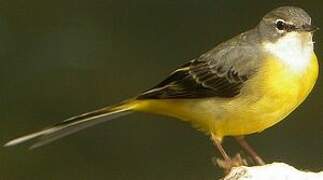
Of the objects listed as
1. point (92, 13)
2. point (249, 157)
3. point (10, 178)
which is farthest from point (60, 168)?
point (249, 157)

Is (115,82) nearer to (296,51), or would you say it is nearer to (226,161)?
(226,161)

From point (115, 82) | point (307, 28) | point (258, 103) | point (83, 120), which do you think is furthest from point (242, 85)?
point (115, 82)

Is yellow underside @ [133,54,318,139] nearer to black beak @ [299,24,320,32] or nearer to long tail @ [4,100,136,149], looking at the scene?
black beak @ [299,24,320,32]

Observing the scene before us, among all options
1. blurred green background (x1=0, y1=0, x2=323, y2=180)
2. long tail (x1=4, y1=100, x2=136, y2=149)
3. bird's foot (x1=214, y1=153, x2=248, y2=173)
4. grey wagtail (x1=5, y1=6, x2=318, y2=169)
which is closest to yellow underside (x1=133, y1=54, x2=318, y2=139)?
grey wagtail (x1=5, y1=6, x2=318, y2=169)

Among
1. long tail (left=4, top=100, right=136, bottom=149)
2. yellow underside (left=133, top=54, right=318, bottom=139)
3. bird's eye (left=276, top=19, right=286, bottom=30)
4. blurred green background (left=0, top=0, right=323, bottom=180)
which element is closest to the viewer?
yellow underside (left=133, top=54, right=318, bottom=139)

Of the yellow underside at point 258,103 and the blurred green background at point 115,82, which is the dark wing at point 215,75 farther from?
the blurred green background at point 115,82

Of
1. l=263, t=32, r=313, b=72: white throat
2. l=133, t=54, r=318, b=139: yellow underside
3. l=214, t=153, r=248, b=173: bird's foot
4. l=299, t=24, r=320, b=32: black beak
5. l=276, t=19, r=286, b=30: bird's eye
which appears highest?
l=276, t=19, r=286, b=30: bird's eye

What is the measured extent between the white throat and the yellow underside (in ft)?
0.10

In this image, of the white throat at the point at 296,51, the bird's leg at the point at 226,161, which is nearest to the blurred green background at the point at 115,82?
the bird's leg at the point at 226,161

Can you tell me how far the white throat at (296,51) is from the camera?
17.6 feet

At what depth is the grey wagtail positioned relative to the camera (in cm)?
536

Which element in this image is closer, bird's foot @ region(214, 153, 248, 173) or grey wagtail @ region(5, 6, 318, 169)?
grey wagtail @ region(5, 6, 318, 169)

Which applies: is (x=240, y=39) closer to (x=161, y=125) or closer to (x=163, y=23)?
(x=161, y=125)

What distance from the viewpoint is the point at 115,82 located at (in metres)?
8.62
